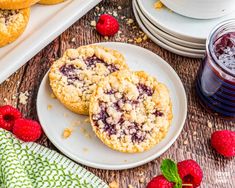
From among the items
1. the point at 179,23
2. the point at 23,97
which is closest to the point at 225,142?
the point at 179,23

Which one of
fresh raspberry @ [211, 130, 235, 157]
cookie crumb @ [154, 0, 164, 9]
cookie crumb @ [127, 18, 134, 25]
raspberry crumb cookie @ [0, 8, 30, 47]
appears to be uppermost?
raspberry crumb cookie @ [0, 8, 30, 47]

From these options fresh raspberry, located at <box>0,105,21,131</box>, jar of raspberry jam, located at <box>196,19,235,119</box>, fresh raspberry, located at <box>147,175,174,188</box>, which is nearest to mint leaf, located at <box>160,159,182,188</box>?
fresh raspberry, located at <box>147,175,174,188</box>

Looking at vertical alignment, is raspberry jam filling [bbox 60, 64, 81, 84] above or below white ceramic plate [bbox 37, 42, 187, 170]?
above

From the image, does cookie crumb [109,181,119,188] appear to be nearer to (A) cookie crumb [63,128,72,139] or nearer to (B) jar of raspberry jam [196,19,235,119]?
(A) cookie crumb [63,128,72,139]

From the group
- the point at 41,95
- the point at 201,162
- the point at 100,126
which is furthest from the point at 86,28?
the point at 201,162

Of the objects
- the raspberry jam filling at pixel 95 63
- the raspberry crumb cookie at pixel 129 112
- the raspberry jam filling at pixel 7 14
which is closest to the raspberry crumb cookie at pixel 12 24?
the raspberry jam filling at pixel 7 14

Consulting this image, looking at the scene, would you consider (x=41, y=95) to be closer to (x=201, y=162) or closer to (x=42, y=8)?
(x=42, y=8)

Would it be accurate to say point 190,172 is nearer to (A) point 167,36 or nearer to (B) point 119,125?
(B) point 119,125
